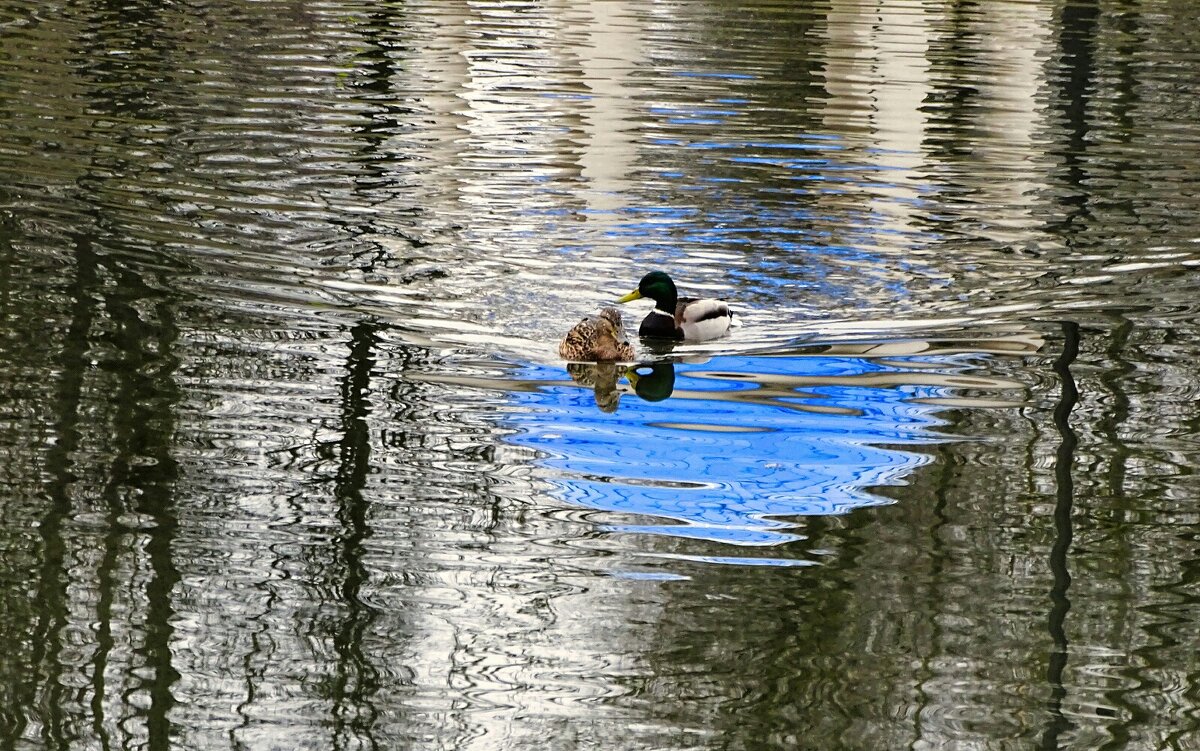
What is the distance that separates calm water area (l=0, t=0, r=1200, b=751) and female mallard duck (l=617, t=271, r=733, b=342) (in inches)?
5.6

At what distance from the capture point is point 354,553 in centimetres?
750

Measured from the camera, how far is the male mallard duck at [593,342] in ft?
34.4

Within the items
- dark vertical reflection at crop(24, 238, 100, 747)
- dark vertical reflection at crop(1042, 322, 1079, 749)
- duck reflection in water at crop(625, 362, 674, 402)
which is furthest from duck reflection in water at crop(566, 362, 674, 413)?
dark vertical reflection at crop(24, 238, 100, 747)

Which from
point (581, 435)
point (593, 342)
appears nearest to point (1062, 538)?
point (581, 435)

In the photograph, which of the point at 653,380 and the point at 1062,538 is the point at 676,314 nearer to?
the point at 653,380

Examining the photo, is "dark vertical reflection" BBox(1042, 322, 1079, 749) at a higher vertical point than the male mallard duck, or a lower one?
lower

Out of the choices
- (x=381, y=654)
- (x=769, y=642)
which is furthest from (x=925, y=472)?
(x=381, y=654)

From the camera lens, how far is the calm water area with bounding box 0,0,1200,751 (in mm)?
6359

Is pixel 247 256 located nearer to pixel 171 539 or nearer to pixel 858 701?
pixel 171 539

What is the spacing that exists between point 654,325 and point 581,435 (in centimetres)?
229

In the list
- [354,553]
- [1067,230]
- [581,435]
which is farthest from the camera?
[1067,230]

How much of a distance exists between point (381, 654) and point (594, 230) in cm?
801

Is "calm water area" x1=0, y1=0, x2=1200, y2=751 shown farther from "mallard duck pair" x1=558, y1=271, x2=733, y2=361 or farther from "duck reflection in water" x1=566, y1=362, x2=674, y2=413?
"mallard duck pair" x1=558, y1=271, x2=733, y2=361

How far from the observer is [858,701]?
6293mm
